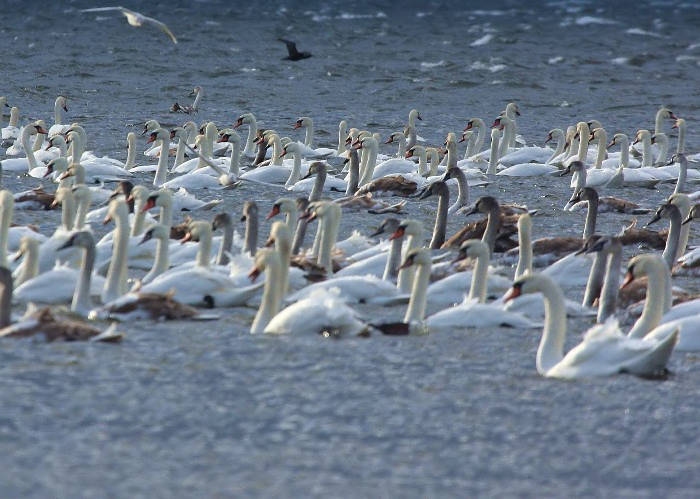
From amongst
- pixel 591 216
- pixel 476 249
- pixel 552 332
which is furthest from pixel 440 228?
pixel 552 332

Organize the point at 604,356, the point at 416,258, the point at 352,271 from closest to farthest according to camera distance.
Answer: the point at 604,356 → the point at 416,258 → the point at 352,271

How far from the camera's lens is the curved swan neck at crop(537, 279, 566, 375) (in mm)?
10477

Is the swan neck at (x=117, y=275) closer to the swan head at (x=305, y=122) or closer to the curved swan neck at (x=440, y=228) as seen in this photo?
the curved swan neck at (x=440, y=228)

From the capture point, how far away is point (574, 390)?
32.9 feet

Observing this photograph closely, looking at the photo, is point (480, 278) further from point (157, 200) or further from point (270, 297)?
point (157, 200)

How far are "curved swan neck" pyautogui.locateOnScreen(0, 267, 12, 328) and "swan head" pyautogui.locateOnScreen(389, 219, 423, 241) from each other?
378cm

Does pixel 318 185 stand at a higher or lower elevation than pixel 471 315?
higher

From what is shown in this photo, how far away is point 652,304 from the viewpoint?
11.2 metres

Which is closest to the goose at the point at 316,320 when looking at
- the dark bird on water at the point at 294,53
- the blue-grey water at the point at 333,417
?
the blue-grey water at the point at 333,417

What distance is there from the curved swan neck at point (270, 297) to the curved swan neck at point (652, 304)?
2640 mm

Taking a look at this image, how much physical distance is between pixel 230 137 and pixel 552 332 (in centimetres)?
1225

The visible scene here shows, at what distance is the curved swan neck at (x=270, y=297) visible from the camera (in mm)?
11477

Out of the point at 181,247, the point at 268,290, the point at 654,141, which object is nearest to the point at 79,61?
the point at 654,141

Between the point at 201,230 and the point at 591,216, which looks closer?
the point at 201,230
